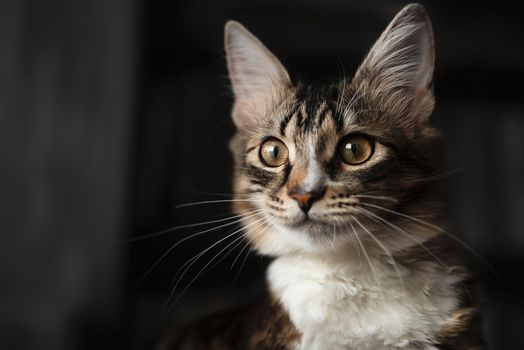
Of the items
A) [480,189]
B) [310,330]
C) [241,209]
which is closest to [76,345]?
[241,209]

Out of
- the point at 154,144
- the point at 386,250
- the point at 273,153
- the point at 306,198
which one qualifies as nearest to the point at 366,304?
the point at 386,250

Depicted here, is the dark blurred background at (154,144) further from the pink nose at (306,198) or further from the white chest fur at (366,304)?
the pink nose at (306,198)

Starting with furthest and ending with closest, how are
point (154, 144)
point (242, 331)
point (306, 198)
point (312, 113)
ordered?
point (154, 144), point (242, 331), point (312, 113), point (306, 198)

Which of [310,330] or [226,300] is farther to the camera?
[226,300]

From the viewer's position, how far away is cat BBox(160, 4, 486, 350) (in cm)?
108

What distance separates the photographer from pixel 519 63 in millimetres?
1857

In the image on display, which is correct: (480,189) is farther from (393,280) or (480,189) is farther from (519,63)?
(393,280)

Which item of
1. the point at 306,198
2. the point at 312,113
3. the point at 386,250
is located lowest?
the point at 386,250

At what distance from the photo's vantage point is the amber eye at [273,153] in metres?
1.20

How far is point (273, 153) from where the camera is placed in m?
1.21

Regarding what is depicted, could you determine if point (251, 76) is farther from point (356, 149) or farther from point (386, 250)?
point (386, 250)

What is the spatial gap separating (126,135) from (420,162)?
3.11ft

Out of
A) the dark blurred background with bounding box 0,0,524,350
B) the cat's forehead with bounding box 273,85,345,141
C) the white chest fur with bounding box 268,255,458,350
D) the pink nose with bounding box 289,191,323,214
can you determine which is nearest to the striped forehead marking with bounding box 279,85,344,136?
the cat's forehead with bounding box 273,85,345,141

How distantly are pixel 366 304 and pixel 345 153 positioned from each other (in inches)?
11.6
